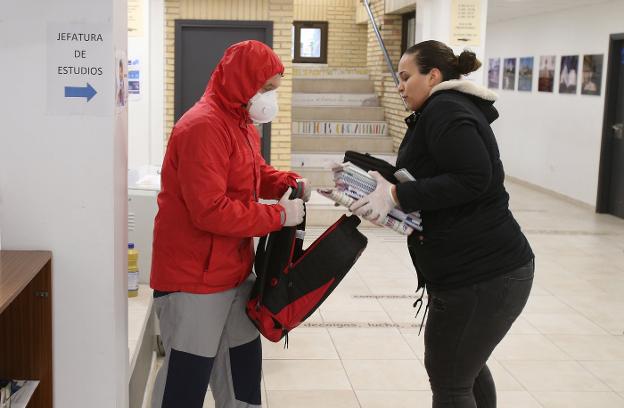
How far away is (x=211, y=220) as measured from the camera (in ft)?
7.73

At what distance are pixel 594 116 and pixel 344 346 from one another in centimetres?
700

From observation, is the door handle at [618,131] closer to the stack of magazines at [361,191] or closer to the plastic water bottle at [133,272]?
the plastic water bottle at [133,272]

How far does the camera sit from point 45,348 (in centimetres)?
252

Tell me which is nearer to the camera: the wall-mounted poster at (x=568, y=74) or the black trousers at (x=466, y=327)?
the black trousers at (x=466, y=327)

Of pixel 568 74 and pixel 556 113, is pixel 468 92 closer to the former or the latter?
pixel 568 74

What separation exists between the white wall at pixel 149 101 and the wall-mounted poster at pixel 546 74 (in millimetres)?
6123

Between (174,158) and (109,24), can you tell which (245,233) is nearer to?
(174,158)

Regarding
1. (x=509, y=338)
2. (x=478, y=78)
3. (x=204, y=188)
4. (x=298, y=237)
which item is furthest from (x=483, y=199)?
(x=478, y=78)

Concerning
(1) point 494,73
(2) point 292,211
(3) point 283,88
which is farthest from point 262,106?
(1) point 494,73

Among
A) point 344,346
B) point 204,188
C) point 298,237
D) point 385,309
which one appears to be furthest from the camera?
point 385,309

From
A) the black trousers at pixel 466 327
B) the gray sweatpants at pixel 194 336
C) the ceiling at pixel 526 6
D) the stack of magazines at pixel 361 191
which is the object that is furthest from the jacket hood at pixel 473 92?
the ceiling at pixel 526 6

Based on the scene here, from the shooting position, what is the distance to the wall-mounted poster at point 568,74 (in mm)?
11047

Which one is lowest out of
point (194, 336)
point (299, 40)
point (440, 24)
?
point (194, 336)

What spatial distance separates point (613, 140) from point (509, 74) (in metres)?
3.79
